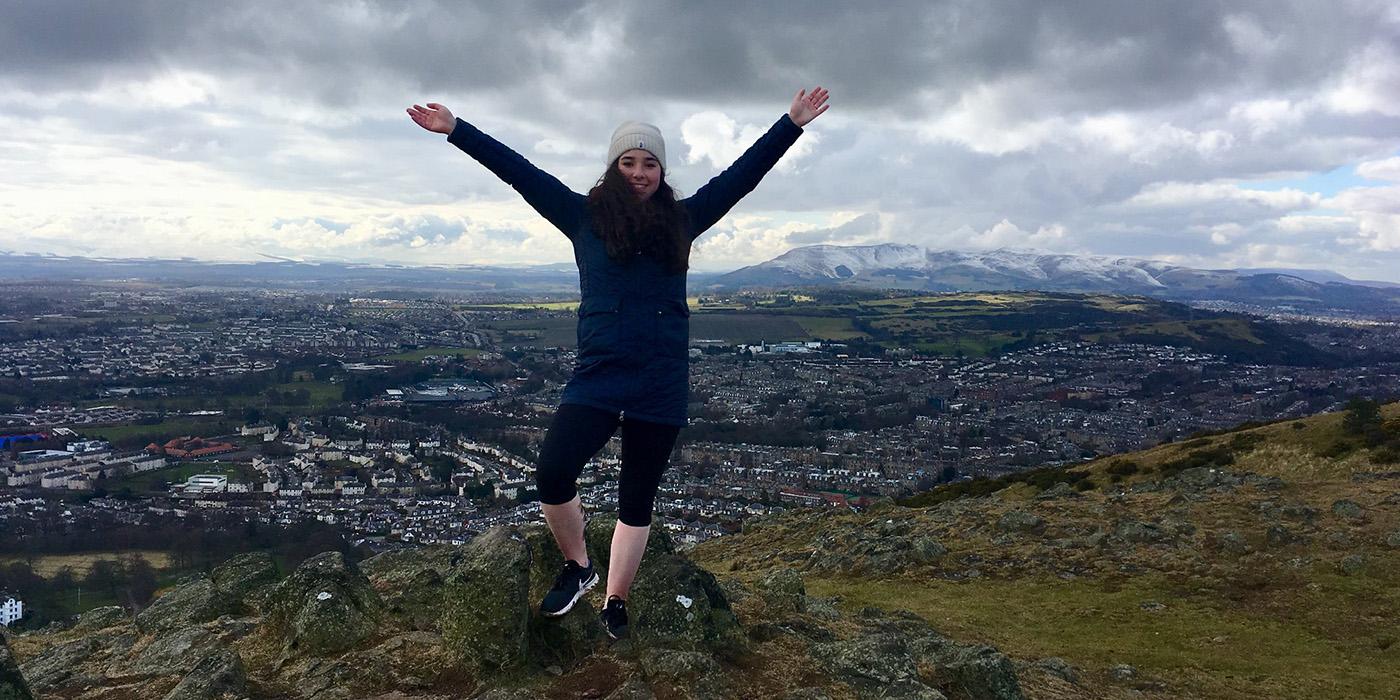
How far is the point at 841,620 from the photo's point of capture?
8727 mm

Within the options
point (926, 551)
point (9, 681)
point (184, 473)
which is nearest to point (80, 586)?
point (184, 473)

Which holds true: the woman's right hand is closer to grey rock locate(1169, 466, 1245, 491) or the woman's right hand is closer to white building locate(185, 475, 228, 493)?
grey rock locate(1169, 466, 1245, 491)

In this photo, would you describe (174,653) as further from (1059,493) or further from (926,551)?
(1059,493)

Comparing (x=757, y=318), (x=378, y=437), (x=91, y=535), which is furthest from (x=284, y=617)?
(x=757, y=318)

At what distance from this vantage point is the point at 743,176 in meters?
5.35

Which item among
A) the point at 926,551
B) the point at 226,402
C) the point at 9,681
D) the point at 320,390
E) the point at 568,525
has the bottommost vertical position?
the point at 226,402

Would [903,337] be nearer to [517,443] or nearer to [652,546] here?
[517,443]

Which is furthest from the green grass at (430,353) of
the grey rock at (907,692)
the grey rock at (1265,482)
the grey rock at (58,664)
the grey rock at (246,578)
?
the grey rock at (907,692)

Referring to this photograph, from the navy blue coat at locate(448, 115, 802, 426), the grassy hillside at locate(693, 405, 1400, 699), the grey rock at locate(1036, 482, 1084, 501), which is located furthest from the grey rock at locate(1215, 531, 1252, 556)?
the navy blue coat at locate(448, 115, 802, 426)

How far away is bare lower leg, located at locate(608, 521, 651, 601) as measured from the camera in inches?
214

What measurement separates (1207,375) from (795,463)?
273 feet

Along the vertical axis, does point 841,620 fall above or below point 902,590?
above

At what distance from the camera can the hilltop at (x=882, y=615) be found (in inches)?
220

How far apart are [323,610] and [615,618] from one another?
112 inches
